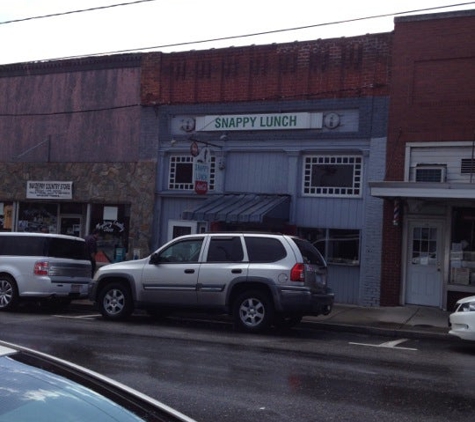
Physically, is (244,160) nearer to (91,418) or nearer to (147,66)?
(147,66)

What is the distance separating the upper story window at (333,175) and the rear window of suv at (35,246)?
6.56 m

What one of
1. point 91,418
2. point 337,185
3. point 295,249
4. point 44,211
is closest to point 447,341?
point 295,249

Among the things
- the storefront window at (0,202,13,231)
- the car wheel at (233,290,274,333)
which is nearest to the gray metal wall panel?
the car wheel at (233,290,274,333)

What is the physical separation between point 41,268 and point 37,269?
3.6 inches

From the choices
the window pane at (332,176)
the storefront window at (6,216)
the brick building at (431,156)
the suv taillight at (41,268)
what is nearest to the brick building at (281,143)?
the window pane at (332,176)

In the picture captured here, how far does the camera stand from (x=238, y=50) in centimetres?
1931

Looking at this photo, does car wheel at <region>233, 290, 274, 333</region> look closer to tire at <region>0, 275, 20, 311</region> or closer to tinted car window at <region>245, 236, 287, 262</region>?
tinted car window at <region>245, 236, 287, 262</region>

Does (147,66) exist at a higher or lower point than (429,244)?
higher

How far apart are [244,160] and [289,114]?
183cm

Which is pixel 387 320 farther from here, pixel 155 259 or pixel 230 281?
pixel 155 259

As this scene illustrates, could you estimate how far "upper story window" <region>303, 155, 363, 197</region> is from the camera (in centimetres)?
1788

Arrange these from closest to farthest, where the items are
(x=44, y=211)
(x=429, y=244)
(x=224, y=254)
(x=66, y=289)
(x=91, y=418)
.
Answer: (x=91, y=418)
(x=224, y=254)
(x=66, y=289)
(x=429, y=244)
(x=44, y=211)

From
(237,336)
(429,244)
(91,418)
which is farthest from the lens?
(429,244)

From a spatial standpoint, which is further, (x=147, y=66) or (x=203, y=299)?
(x=147, y=66)
